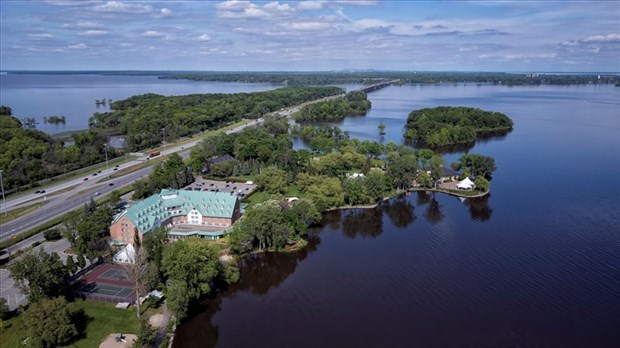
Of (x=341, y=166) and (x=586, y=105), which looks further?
(x=586, y=105)

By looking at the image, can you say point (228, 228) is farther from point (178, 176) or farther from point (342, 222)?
point (178, 176)

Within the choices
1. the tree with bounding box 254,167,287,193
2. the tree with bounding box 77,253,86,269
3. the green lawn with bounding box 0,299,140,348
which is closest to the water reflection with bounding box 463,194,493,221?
the tree with bounding box 254,167,287,193

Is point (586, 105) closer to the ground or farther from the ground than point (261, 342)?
farther from the ground

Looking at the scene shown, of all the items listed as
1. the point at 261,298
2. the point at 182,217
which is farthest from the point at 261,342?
the point at 182,217

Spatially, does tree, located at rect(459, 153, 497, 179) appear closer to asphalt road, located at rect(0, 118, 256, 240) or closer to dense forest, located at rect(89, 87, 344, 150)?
asphalt road, located at rect(0, 118, 256, 240)

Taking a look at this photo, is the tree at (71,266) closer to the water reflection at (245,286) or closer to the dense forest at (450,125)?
the water reflection at (245,286)

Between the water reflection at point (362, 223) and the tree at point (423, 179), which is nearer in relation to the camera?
the water reflection at point (362, 223)

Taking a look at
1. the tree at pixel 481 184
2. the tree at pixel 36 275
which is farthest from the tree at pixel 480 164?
the tree at pixel 36 275
